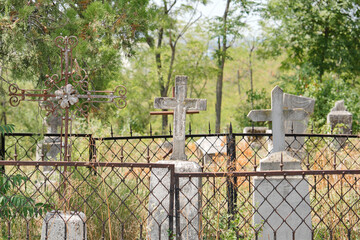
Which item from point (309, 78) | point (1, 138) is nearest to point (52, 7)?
point (1, 138)

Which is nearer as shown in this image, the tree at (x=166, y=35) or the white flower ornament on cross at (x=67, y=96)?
the white flower ornament on cross at (x=67, y=96)

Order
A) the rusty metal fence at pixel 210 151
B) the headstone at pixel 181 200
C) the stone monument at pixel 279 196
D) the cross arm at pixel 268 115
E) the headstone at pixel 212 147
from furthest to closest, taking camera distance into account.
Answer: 1. the headstone at pixel 212 147
2. the rusty metal fence at pixel 210 151
3. the cross arm at pixel 268 115
4. the stone monument at pixel 279 196
5. the headstone at pixel 181 200

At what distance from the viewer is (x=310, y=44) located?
1795 centimetres

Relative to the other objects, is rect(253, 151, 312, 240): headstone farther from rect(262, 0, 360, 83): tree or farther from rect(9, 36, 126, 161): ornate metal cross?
rect(262, 0, 360, 83): tree

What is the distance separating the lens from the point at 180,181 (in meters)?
4.80

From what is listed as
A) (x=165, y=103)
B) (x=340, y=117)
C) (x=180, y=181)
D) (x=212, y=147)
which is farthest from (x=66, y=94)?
(x=340, y=117)

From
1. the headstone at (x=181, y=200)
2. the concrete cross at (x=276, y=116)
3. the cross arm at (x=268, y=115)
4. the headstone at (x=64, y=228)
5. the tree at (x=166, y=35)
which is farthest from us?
the tree at (x=166, y=35)

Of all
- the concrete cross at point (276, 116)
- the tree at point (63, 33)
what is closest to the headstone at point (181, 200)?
the concrete cross at point (276, 116)

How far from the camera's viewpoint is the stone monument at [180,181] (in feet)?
15.1

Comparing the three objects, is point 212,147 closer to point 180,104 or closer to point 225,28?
point 180,104

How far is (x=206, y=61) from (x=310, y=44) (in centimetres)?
417

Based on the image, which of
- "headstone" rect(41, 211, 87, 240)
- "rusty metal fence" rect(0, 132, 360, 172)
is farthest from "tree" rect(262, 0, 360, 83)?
"headstone" rect(41, 211, 87, 240)

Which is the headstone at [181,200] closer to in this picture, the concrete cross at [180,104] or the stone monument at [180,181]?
the stone monument at [180,181]

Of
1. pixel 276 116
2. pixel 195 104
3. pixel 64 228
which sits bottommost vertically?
pixel 64 228
